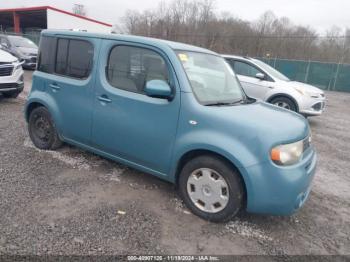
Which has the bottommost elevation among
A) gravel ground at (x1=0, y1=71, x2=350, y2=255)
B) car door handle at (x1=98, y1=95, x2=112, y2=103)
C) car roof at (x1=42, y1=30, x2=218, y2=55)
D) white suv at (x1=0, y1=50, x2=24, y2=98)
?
gravel ground at (x1=0, y1=71, x2=350, y2=255)

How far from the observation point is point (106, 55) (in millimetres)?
3625

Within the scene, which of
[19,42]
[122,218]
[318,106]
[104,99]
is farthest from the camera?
[19,42]

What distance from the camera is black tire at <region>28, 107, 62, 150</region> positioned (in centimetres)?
445

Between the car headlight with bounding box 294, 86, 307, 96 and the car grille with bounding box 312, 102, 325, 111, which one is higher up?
the car headlight with bounding box 294, 86, 307, 96

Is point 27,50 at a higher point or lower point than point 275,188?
higher

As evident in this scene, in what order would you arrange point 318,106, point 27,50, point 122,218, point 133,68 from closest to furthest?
point 122,218 → point 133,68 → point 318,106 → point 27,50

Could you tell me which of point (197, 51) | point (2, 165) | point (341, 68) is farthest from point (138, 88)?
point (341, 68)

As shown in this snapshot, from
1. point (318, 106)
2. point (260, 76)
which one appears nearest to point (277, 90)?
point (260, 76)

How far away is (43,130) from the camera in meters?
4.61

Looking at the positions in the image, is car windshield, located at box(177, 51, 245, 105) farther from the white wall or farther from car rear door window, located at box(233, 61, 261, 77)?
the white wall

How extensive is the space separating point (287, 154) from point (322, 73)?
70.2ft

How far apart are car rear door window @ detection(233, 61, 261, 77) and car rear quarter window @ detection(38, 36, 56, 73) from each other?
5.63 m

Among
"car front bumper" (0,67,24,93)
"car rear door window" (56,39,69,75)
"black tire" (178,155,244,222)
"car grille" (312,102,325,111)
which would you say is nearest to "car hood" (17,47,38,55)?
"car front bumper" (0,67,24,93)

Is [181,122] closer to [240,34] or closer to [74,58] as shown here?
[74,58]
